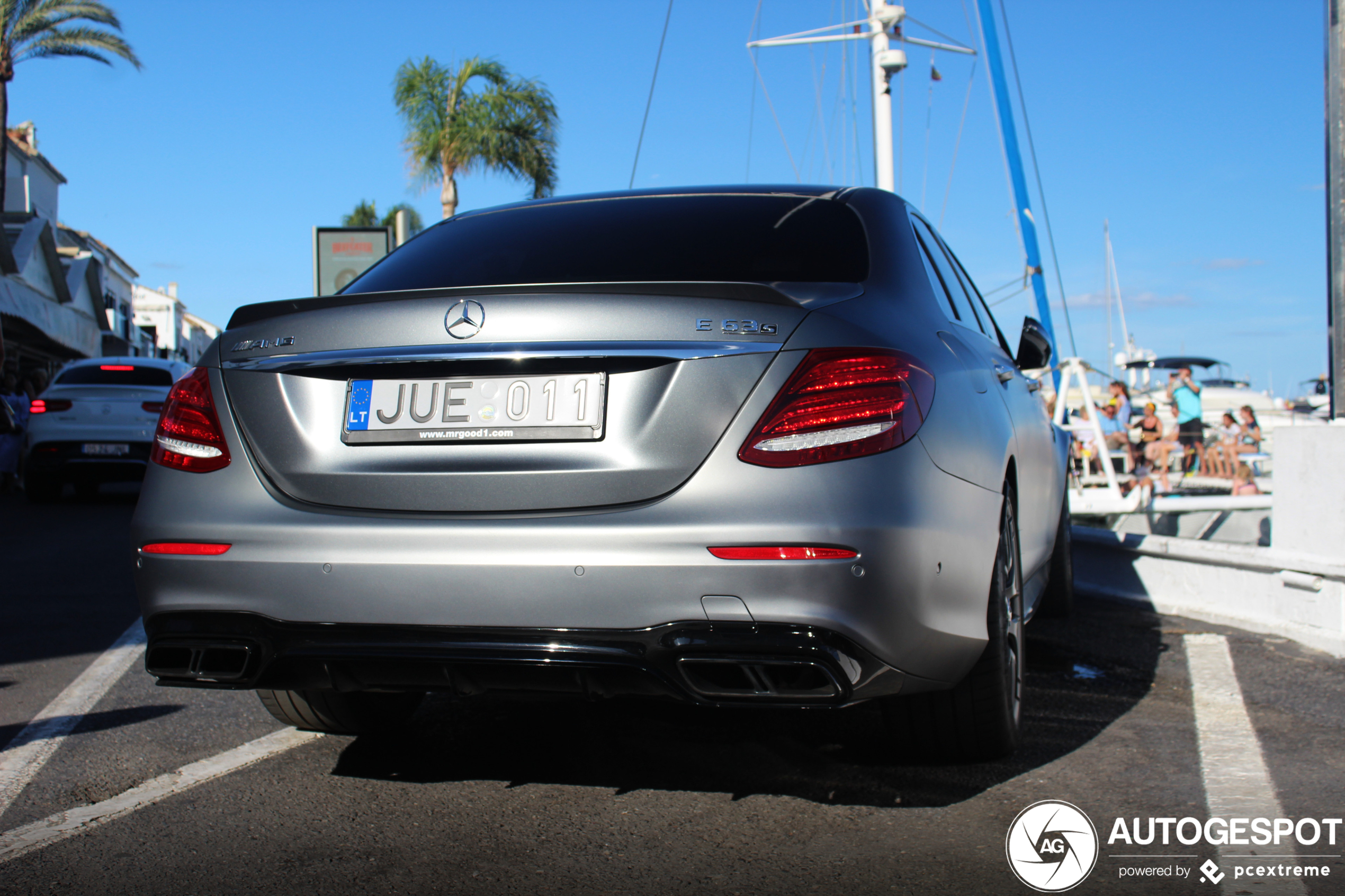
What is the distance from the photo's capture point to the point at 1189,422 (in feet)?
55.6

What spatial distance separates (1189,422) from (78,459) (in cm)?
1460

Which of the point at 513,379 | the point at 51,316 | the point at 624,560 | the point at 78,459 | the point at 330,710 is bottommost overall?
the point at 330,710

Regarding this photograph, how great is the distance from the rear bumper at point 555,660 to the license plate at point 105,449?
474 inches

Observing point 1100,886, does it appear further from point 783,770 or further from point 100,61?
point 100,61

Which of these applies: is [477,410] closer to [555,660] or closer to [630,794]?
[555,660]

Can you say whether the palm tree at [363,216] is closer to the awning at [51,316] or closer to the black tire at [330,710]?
the awning at [51,316]

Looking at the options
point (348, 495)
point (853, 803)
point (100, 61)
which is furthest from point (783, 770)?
point (100, 61)

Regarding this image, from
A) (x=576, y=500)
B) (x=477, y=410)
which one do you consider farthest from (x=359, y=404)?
(x=576, y=500)

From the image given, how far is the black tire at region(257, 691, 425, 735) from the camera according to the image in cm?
339

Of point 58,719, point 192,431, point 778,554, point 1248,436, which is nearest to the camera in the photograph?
point 778,554

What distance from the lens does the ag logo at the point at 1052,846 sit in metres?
2.48

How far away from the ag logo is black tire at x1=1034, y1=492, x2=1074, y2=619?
9.71 feet

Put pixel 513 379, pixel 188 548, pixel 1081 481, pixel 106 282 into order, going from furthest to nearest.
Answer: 1. pixel 106 282
2. pixel 1081 481
3. pixel 188 548
4. pixel 513 379

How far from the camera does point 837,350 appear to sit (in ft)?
7.98
